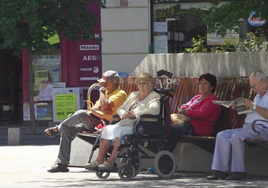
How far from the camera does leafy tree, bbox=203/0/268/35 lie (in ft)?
36.7

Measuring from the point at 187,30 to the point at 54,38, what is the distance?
10.8ft

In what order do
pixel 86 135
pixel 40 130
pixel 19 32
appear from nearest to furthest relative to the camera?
pixel 86 135, pixel 19 32, pixel 40 130

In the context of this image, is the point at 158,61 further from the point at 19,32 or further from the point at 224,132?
the point at 19,32

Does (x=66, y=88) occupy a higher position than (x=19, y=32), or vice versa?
(x=19, y=32)

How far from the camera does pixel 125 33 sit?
2064 centimetres

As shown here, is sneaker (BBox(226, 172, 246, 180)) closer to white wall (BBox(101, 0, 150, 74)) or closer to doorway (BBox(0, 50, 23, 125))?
white wall (BBox(101, 0, 150, 74))

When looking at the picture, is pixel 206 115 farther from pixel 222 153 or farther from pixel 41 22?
pixel 41 22

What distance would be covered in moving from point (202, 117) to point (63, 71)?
10.9 metres

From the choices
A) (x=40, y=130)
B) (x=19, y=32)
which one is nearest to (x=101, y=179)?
(x=19, y=32)

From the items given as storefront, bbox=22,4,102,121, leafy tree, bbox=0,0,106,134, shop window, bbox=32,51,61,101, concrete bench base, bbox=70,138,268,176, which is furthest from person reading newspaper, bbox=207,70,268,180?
shop window, bbox=32,51,61,101

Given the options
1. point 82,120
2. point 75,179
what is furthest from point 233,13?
point 75,179

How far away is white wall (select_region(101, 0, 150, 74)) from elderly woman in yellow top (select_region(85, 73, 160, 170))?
965 cm

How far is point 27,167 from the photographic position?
12180 millimetres

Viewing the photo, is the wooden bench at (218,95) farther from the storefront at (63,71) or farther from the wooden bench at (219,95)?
the storefront at (63,71)
